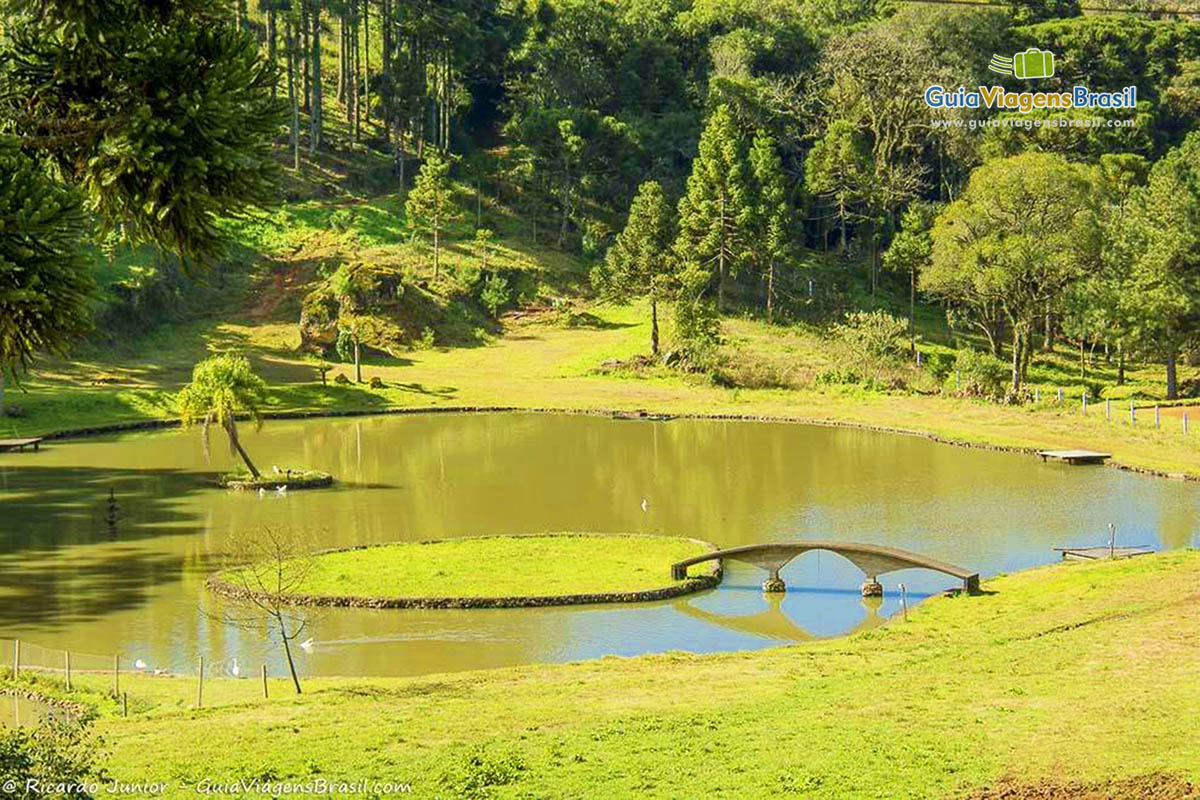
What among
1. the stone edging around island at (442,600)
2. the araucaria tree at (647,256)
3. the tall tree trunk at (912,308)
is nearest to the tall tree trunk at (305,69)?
the araucaria tree at (647,256)

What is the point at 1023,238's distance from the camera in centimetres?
8719

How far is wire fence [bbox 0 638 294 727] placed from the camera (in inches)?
1243

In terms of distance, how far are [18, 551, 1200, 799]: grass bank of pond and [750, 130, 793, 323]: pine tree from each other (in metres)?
63.3

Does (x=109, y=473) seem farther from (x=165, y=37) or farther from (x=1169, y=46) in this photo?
(x=1169, y=46)

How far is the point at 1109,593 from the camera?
3972 cm

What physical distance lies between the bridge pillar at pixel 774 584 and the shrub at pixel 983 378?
43128mm

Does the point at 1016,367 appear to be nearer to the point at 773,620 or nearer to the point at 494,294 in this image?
the point at 494,294

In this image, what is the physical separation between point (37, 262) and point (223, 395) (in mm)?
48586

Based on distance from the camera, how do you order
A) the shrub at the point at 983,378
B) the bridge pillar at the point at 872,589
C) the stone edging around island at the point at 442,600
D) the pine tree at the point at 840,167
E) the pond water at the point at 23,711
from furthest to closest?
the pine tree at the point at 840,167
the shrub at the point at 983,378
the bridge pillar at the point at 872,589
the stone edging around island at the point at 442,600
the pond water at the point at 23,711

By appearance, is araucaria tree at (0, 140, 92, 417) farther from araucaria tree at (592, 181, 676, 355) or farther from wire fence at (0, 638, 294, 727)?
araucaria tree at (592, 181, 676, 355)

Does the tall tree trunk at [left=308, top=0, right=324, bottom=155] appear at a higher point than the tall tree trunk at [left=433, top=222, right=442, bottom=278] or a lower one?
higher

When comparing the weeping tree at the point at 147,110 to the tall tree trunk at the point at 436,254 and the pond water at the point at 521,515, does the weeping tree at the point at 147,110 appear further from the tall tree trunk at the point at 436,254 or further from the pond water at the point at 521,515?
the tall tree trunk at the point at 436,254

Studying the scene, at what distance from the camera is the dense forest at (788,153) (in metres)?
89.9

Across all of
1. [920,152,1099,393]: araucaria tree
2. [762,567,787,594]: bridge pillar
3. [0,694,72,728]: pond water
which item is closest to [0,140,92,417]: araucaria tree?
[0,694,72,728]: pond water
